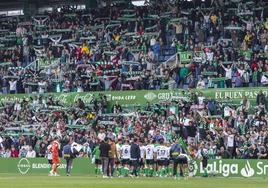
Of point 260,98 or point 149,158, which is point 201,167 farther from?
point 260,98

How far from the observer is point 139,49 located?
58.1 metres

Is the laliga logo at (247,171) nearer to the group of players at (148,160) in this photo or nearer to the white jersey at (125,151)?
the group of players at (148,160)

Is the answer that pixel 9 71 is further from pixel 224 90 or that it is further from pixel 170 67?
pixel 224 90

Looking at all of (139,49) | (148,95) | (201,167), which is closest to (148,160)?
(201,167)

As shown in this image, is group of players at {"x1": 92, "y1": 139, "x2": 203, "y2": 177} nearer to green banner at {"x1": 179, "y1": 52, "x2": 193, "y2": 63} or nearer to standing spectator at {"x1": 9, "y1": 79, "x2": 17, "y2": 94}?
green banner at {"x1": 179, "y1": 52, "x2": 193, "y2": 63}

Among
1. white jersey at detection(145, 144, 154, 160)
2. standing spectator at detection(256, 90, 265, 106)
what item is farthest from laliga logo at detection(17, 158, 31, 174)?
standing spectator at detection(256, 90, 265, 106)

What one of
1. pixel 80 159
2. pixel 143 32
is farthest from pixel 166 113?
pixel 143 32

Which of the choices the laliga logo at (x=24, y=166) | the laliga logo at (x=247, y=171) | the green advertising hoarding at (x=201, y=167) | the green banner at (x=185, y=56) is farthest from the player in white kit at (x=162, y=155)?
the green banner at (x=185, y=56)

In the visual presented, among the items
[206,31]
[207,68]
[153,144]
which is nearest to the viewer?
[153,144]

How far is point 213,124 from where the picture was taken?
47531mm

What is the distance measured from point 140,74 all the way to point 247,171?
14054 millimetres

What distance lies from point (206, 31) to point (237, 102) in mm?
8206

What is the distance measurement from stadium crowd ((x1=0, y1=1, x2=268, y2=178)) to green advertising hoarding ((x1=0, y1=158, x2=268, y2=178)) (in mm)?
631

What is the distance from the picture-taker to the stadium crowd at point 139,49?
53.0 m
